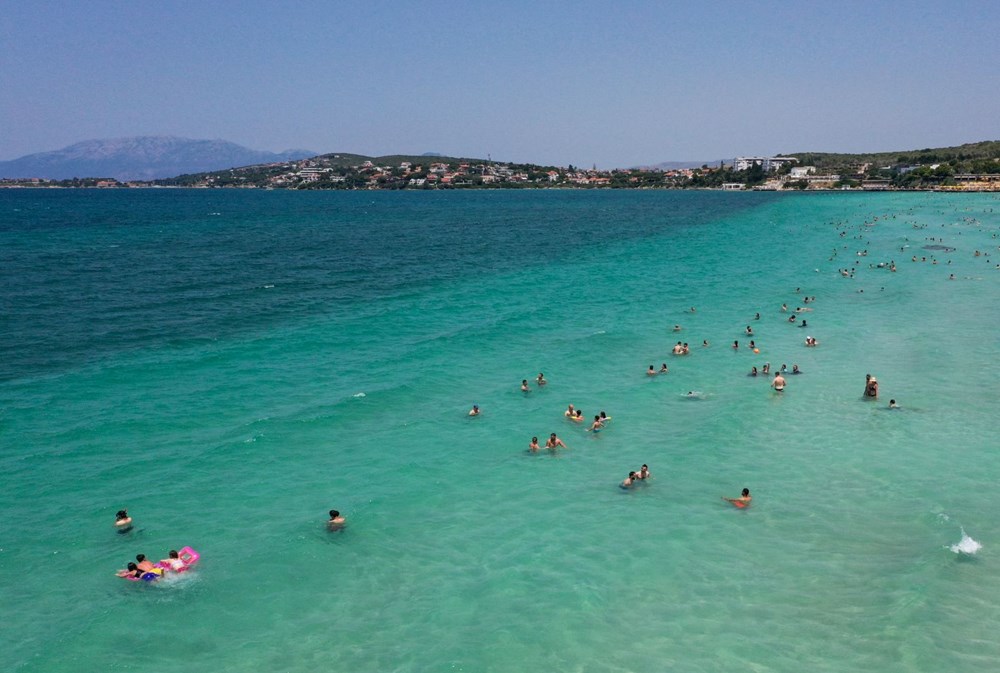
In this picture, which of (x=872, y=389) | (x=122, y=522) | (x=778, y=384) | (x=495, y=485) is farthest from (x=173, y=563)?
(x=872, y=389)

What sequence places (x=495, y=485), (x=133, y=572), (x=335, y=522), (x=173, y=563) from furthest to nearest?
1. (x=495, y=485)
2. (x=335, y=522)
3. (x=173, y=563)
4. (x=133, y=572)

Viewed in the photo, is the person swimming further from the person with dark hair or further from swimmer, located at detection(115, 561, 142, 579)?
swimmer, located at detection(115, 561, 142, 579)

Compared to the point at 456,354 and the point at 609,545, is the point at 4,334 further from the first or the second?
the point at 609,545

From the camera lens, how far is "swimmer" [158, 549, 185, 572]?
1728 cm

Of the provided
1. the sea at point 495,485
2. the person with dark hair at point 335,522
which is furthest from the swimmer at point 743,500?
the person with dark hair at point 335,522

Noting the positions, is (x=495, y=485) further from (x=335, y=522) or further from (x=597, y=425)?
(x=597, y=425)

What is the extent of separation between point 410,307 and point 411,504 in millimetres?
30502

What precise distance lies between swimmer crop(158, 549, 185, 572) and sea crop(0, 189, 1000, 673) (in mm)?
390

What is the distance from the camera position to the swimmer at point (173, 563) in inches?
680

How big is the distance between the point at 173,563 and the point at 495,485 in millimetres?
9590

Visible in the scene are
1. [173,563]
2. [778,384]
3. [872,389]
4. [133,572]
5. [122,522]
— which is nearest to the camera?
[133,572]

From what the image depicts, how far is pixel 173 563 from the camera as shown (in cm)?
1734

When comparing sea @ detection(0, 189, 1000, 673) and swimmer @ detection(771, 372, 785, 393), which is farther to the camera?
swimmer @ detection(771, 372, 785, 393)

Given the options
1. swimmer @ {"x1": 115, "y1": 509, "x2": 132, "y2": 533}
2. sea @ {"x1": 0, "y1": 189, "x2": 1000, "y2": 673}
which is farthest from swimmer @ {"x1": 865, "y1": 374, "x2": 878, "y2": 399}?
swimmer @ {"x1": 115, "y1": 509, "x2": 132, "y2": 533}
